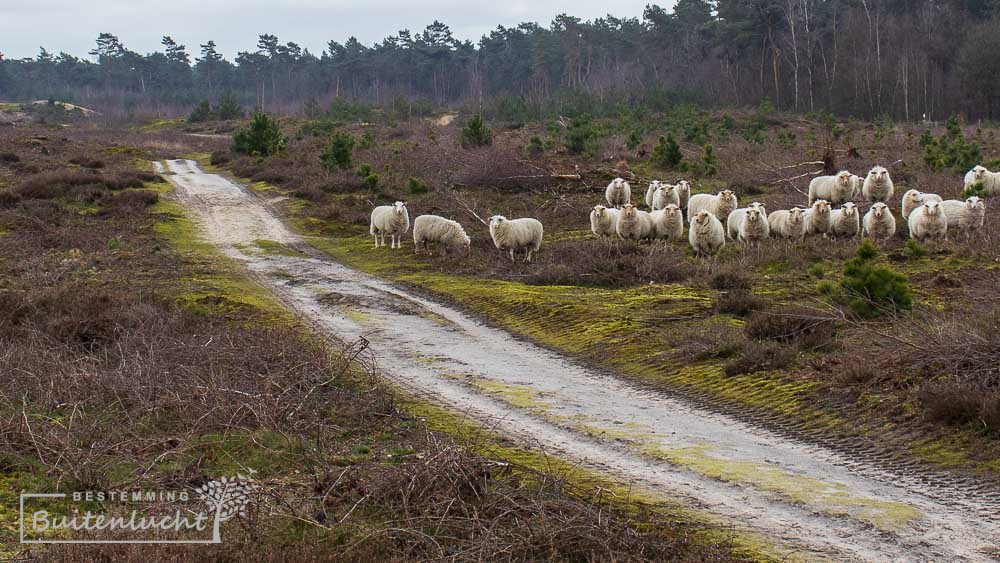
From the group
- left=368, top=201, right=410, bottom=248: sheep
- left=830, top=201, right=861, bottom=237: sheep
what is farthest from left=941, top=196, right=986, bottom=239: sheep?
left=368, top=201, right=410, bottom=248: sheep

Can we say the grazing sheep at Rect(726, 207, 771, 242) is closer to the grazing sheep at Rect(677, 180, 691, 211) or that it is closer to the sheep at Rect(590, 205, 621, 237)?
the sheep at Rect(590, 205, 621, 237)

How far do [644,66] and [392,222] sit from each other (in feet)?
267

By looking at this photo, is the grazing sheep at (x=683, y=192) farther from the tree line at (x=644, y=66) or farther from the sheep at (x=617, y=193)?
the tree line at (x=644, y=66)

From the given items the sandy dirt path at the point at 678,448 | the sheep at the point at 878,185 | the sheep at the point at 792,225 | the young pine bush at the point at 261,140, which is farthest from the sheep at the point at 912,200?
the young pine bush at the point at 261,140

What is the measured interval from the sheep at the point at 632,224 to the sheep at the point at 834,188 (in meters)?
6.20

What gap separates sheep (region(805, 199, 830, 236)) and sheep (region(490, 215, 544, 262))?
682 centimetres

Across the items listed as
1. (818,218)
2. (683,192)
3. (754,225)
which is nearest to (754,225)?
(754,225)

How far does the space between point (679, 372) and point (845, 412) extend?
2.96 metres

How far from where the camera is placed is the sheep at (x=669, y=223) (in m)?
24.9

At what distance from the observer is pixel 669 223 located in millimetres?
24875

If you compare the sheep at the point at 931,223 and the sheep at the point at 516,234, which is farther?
the sheep at the point at 516,234

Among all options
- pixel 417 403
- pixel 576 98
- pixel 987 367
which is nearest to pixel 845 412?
pixel 987 367

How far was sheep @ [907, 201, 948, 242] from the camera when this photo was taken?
2141 cm

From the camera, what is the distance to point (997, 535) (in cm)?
741
